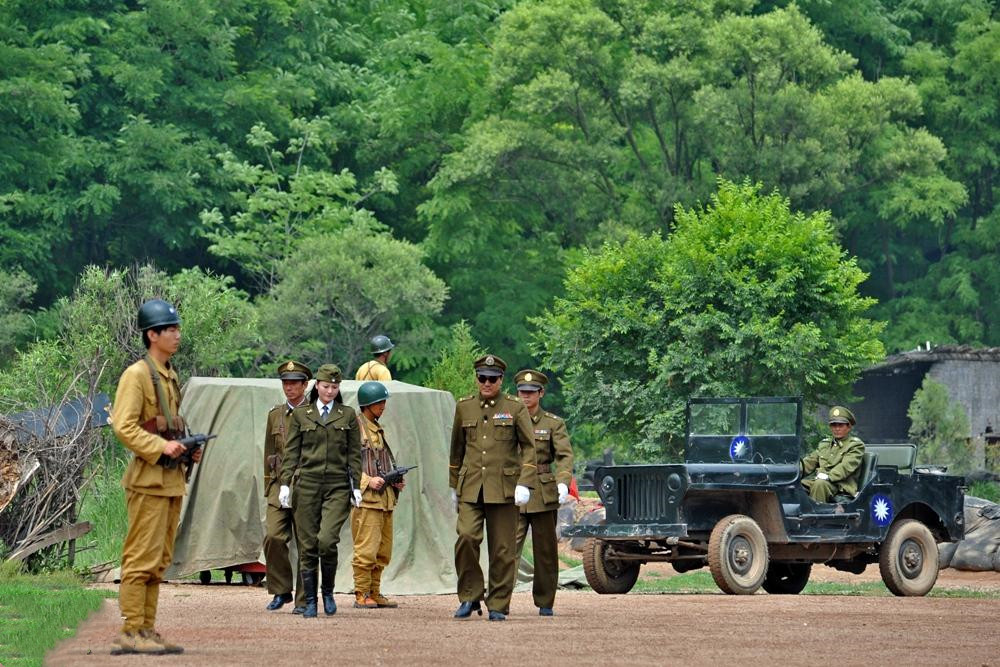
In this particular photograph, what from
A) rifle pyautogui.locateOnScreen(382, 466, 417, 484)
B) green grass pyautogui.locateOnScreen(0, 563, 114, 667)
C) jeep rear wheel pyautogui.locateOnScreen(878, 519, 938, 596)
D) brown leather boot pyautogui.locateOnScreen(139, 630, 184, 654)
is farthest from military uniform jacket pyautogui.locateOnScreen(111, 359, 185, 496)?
jeep rear wheel pyautogui.locateOnScreen(878, 519, 938, 596)

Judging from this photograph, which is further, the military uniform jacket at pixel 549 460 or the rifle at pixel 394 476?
the rifle at pixel 394 476

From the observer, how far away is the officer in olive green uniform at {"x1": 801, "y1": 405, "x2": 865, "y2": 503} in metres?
20.3

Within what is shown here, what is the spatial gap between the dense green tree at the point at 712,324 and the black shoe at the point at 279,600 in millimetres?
19691

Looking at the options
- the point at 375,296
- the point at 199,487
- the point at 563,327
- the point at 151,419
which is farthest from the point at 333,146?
the point at 151,419

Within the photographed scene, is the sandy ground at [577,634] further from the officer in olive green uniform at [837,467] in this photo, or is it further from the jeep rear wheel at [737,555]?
the officer in olive green uniform at [837,467]

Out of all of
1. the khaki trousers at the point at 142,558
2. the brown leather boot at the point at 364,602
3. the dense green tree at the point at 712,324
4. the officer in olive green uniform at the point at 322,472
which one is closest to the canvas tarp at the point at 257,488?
the brown leather boot at the point at 364,602

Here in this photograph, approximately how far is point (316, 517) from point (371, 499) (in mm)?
1021

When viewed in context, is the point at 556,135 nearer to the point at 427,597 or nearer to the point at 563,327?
the point at 563,327

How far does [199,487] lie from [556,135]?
3026 cm

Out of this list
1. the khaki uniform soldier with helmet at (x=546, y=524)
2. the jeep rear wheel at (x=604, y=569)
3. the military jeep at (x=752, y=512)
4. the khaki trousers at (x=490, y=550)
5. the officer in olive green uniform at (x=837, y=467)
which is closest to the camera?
the khaki trousers at (x=490, y=550)

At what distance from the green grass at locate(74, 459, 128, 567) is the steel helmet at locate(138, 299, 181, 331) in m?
9.40

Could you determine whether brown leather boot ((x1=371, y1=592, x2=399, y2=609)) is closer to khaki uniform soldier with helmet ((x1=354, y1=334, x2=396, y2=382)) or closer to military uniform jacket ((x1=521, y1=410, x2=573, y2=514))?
military uniform jacket ((x1=521, y1=410, x2=573, y2=514))

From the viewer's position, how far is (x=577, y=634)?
43.5 feet

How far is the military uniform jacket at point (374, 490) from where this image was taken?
635 inches
